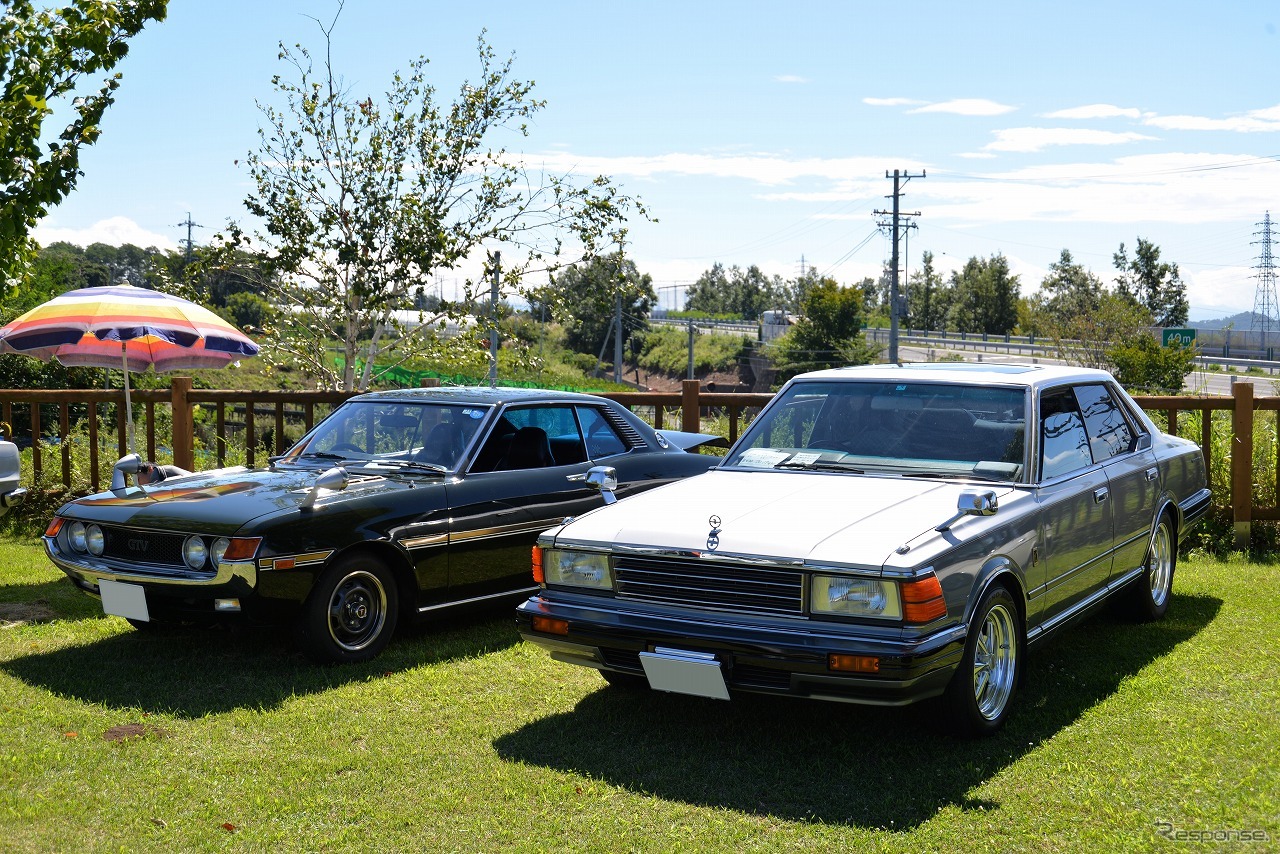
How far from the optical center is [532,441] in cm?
755

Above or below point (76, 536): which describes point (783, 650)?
below

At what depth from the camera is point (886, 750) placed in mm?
4938

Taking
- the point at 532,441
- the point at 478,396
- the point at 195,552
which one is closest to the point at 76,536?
the point at 195,552

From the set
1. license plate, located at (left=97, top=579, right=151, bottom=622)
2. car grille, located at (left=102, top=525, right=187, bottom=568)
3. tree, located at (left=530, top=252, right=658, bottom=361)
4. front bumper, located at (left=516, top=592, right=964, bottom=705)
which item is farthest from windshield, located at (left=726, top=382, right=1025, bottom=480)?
tree, located at (left=530, top=252, right=658, bottom=361)

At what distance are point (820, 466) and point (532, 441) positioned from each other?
7.82 feet

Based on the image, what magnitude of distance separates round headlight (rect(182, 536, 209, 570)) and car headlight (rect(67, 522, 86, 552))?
0.89 m

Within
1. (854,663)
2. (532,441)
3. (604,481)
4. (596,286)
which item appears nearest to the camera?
(854,663)

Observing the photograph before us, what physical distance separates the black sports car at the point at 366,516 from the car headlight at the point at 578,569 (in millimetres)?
858

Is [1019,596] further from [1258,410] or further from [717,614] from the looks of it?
[1258,410]

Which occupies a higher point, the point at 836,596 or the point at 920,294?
the point at 920,294

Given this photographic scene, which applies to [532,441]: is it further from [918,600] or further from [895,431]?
[918,600]

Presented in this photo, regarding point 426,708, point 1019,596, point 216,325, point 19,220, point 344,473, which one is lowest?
point 426,708

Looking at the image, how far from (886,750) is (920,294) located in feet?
344

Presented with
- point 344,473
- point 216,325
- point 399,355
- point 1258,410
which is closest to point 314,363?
point 399,355
